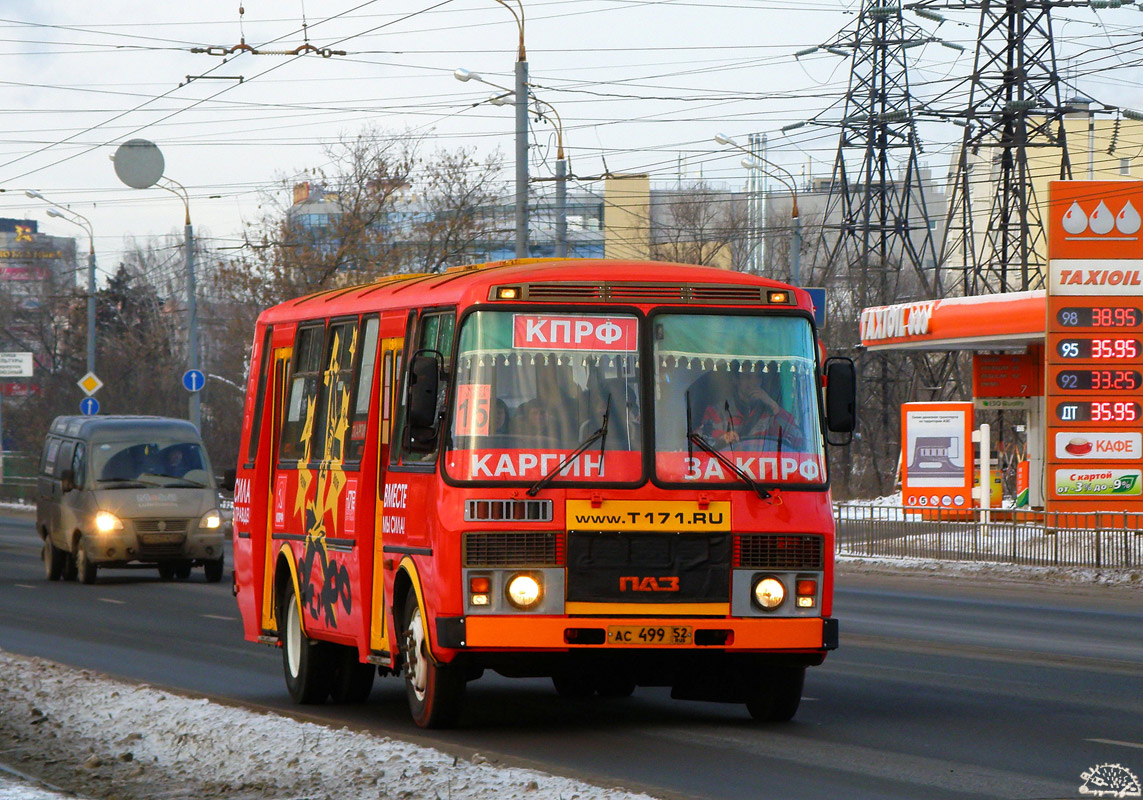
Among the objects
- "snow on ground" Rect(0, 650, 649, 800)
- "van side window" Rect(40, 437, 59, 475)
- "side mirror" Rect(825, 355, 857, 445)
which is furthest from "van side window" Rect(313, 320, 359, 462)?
"van side window" Rect(40, 437, 59, 475)

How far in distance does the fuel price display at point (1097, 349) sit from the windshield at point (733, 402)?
2403 centimetres

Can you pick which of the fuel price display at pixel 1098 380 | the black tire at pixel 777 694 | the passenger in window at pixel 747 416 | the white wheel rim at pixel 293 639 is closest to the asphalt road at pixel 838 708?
the black tire at pixel 777 694

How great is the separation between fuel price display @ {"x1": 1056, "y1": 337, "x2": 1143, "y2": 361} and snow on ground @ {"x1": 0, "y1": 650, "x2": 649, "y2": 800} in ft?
78.8

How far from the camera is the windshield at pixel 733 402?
33.9ft

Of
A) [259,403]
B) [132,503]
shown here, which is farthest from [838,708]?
[132,503]

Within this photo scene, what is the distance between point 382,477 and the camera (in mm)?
11430

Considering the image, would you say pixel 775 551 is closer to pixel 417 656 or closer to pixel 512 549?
pixel 512 549

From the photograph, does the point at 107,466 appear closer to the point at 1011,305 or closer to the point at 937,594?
the point at 937,594

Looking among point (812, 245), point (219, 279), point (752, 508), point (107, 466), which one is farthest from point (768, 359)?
point (812, 245)

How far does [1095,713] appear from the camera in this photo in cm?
1139

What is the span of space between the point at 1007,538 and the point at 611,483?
69.0ft

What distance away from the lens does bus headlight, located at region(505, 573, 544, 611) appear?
10.1 meters

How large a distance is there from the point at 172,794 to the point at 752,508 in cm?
343
